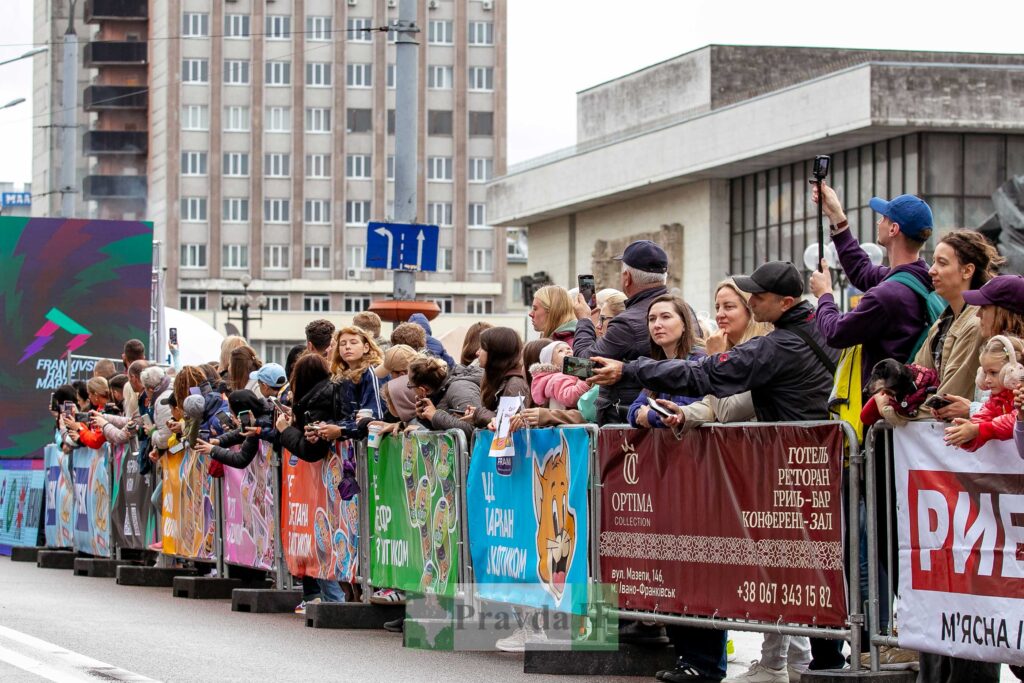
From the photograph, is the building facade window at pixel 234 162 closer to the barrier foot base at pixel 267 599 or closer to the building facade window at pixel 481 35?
the building facade window at pixel 481 35

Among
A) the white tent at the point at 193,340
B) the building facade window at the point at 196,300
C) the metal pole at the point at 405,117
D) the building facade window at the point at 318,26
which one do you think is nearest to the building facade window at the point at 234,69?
the building facade window at the point at 318,26

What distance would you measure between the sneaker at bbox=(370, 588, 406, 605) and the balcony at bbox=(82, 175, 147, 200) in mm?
108144

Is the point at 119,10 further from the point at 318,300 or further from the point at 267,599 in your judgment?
the point at 267,599

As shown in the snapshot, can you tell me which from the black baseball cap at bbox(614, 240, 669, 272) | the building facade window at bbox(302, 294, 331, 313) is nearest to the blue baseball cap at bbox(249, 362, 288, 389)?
the black baseball cap at bbox(614, 240, 669, 272)

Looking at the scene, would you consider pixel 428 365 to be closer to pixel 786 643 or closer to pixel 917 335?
pixel 786 643

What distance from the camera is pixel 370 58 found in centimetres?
11525

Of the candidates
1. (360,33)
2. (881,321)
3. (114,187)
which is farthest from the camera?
(114,187)

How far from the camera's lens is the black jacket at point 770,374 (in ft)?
29.2

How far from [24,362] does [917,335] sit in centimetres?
1519

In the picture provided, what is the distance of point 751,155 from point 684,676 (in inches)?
2012

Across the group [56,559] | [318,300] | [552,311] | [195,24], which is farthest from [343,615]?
[195,24]

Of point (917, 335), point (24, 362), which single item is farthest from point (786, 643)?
point (24, 362)

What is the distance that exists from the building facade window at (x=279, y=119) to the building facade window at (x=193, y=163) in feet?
14.2

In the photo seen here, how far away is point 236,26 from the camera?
4523 inches
